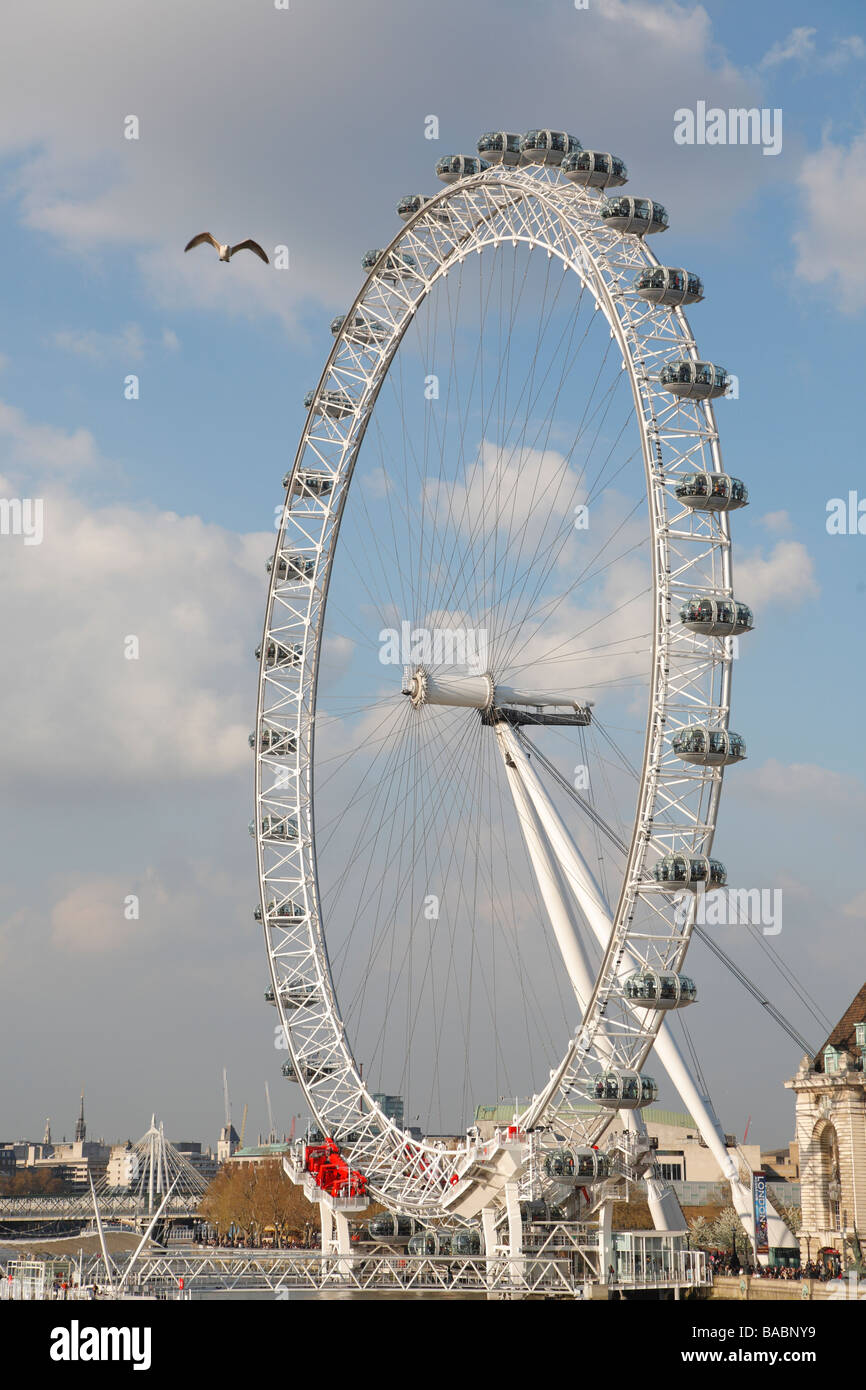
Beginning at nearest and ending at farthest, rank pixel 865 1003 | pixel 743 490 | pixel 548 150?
pixel 743 490 → pixel 548 150 → pixel 865 1003

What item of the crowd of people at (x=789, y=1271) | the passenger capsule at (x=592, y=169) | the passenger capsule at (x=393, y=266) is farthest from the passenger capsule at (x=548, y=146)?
the crowd of people at (x=789, y=1271)

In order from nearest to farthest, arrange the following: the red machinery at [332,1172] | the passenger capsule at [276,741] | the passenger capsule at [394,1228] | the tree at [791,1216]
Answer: the passenger capsule at [394,1228] → the red machinery at [332,1172] → the passenger capsule at [276,741] → the tree at [791,1216]

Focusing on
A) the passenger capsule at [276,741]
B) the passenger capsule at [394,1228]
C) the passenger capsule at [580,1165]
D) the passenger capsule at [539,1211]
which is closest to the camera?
the passenger capsule at [580,1165]

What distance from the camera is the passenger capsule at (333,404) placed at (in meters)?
86.5

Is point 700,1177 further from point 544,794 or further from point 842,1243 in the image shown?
point 544,794

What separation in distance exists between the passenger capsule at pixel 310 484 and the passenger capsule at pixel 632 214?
2435 cm

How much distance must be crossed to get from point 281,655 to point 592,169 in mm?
29813

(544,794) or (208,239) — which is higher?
(208,239)

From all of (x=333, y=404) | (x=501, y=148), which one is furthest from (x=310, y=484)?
(x=501, y=148)

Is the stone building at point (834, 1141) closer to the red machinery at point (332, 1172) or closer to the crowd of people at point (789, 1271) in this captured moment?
the crowd of people at point (789, 1271)
